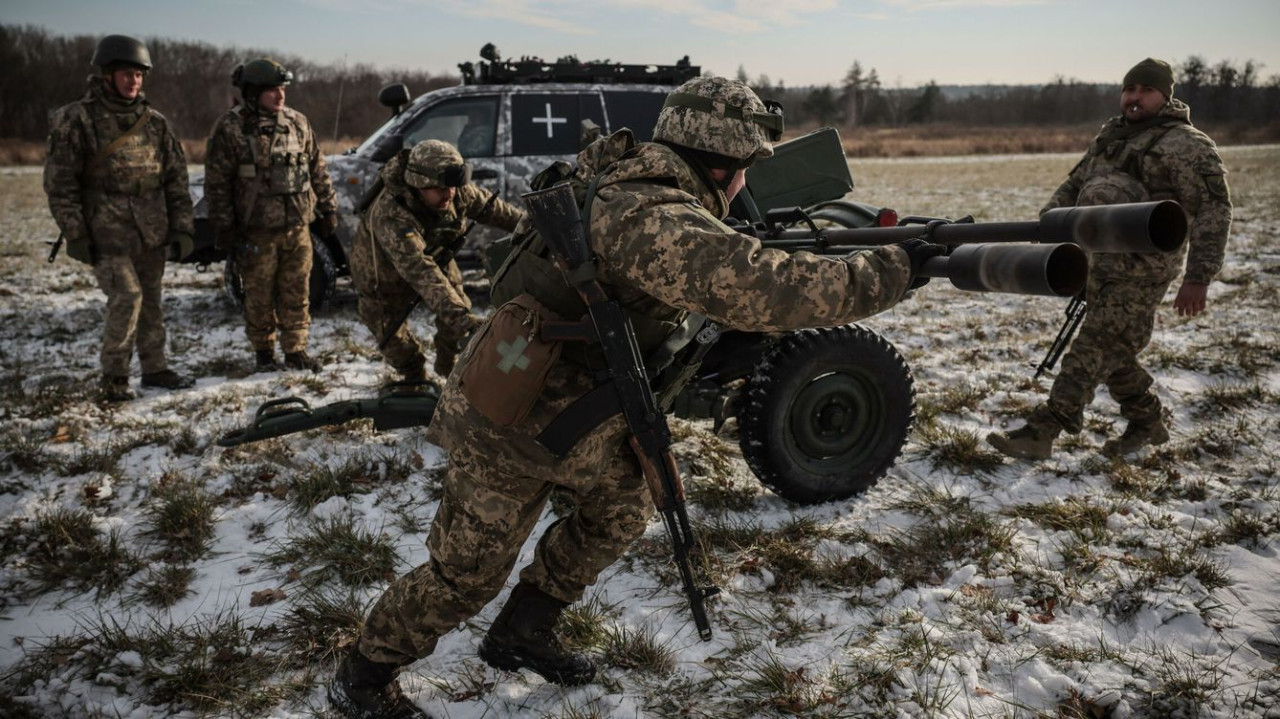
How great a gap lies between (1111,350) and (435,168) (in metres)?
3.71

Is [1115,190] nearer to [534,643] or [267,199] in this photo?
[534,643]

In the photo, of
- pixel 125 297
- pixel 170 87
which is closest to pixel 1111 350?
pixel 125 297

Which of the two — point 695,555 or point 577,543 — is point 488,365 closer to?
point 577,543

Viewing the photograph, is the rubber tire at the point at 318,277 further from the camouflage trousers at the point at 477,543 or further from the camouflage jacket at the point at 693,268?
the camouflage jacket at the point at 693,268

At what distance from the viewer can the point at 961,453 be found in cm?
393

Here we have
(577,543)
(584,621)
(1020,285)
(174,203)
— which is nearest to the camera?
(1020,285)

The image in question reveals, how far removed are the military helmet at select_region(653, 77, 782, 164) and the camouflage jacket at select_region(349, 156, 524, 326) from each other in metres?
2.08

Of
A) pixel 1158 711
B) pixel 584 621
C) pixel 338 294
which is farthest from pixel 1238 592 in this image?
pixel 338 294

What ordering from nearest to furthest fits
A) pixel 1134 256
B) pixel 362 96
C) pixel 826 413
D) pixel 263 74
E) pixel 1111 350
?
pixel 826 413 → pixel 1134 256 → pixel 1111 350 → pixel 263 74 → pixel 362 96

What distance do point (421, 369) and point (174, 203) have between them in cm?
217

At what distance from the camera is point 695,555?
10.1 ft

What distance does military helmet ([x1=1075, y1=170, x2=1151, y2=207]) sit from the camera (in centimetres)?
359

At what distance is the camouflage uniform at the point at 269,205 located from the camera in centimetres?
523

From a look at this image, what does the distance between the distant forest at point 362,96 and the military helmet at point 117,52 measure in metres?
22.4
